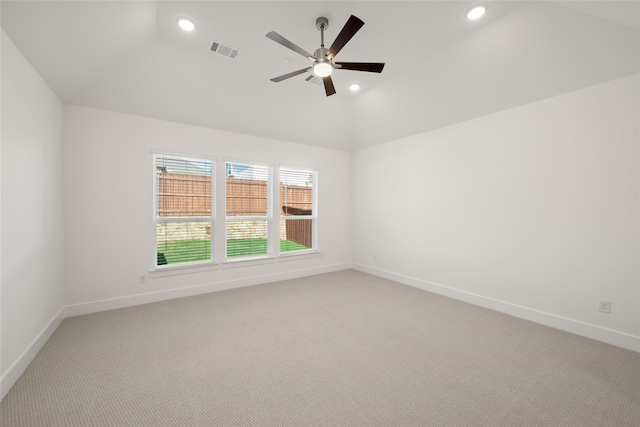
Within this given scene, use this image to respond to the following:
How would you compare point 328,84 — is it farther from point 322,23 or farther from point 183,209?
point 183,209

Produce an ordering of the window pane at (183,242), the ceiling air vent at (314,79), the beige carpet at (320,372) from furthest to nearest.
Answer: the window pane at (183,242) < the ceiling air vent at (314,79) < the beige carpet at (320,372)

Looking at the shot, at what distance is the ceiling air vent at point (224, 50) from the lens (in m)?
3.03

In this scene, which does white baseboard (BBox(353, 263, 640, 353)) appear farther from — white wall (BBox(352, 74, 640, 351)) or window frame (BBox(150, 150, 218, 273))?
window frame (BBox(150, 150, 218, 273))

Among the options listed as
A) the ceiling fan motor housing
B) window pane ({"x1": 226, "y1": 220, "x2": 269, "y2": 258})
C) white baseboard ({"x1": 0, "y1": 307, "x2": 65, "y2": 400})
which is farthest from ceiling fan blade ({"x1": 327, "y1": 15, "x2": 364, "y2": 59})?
→ white baseboard ({"x1": 0, "y1": 307, "x2": 65, "y2": 400})

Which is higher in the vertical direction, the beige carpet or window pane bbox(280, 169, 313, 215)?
window pane bbox(280, 169, 313, 215)

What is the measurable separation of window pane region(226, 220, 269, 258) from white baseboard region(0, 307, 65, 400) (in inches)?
87.2

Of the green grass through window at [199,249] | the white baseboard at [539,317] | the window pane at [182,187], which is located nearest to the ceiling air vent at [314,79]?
the window pane at [182,187]

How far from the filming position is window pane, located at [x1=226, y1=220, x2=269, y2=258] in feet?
15.1

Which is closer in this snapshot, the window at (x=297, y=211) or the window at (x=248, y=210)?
the window at (x=248, y=210)

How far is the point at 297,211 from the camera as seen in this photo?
543 cm

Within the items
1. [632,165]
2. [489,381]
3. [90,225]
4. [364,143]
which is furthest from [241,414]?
[364,143]

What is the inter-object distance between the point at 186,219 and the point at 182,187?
507mm

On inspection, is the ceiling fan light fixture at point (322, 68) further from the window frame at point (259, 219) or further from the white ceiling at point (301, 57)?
the window frame at point (259, 219)

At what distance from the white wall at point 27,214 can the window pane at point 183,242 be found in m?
1.14
